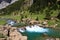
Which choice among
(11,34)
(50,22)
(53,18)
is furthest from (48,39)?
(53,18)

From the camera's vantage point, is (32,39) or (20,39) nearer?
(20,39)

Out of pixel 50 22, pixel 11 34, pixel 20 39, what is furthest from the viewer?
pixel 50 22

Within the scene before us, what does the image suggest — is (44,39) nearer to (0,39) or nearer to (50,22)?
(0,39)

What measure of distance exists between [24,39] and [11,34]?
610 centimetres

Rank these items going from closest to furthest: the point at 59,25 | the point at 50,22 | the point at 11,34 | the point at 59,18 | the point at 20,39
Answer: the point at 20,39, the point at 11,34, the point at 59,25, the point at 50,22, the point at 59,18

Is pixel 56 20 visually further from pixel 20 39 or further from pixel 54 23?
pixel 20 39

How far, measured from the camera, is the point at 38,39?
92125mm

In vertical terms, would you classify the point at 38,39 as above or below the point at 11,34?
below

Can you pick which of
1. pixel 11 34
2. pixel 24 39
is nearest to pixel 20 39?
pixel 24 39

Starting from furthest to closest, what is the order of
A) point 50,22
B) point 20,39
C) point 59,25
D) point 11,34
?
point 50,22
point 59,25
point 11,34
point 20,39

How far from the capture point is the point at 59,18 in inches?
7623

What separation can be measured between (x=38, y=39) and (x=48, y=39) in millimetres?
4872

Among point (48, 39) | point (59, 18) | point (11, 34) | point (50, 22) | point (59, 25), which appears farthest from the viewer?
point (59, 18)

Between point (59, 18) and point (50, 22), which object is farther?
point (59, 18)
